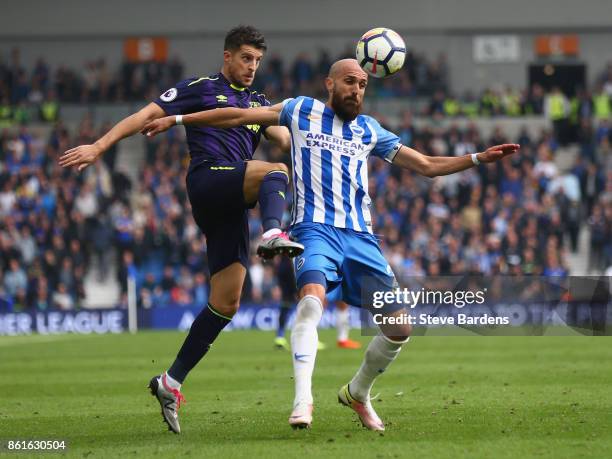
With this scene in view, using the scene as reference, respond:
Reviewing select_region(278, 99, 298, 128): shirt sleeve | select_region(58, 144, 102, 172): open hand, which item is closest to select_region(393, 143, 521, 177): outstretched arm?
select_region(278, 99, 298, 128): shirt sleeve

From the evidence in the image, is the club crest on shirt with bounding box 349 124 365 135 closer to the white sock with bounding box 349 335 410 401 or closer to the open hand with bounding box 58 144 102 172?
the white sock with bounding box 349 335 410 401

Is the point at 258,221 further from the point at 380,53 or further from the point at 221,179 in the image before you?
the point at 221,179

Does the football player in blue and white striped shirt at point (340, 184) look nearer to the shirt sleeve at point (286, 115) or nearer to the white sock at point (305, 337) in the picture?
the shirt sleeve at point (286, 115)

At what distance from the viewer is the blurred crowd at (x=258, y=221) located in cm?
2744

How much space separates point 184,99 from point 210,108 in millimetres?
217

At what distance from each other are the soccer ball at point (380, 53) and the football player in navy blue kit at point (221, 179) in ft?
2.57

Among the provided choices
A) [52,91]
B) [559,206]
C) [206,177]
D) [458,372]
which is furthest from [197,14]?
[206,177]

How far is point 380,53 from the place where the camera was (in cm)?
886

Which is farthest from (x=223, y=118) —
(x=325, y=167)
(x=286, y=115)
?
(x=325, y=167)

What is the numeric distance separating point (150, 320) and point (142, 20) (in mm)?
16426

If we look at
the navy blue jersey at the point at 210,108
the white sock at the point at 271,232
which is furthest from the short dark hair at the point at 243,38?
the white sock at the point at 271,232

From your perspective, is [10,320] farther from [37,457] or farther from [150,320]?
[37,457]

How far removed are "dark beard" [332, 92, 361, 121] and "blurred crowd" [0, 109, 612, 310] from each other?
17744mm

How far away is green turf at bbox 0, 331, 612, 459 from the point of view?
7199 millimetres
